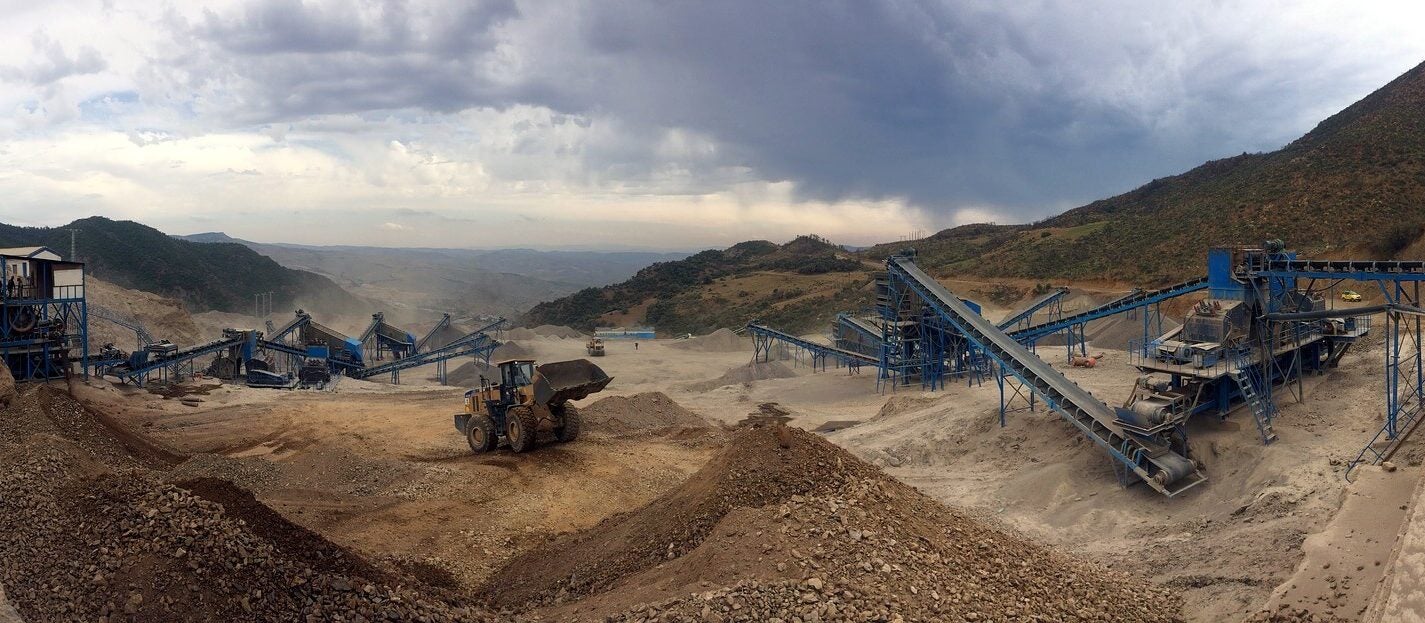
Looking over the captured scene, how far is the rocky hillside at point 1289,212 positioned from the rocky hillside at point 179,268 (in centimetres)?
8742

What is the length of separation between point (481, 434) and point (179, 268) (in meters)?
105

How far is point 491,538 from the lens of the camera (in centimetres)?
1700

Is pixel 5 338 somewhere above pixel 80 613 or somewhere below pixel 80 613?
above

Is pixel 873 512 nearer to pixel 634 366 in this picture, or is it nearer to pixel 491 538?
pixel 491 538

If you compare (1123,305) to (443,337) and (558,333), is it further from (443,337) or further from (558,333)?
(558,333)

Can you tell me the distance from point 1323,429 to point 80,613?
2220 cm

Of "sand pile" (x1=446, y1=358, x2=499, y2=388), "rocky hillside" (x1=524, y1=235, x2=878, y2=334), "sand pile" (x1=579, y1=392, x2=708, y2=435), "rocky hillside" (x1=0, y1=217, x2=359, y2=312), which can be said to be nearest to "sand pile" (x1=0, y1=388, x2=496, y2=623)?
"sand pile" (x1=579, y1=392, x2=708, y2=435)

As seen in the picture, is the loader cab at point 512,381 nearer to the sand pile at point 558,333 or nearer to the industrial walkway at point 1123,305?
the industrial walkway at point 1123,305

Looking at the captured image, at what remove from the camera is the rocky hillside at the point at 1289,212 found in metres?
48.8

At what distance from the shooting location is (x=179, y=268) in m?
110

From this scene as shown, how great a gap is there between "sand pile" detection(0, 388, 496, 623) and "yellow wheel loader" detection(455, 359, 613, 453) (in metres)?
12.2

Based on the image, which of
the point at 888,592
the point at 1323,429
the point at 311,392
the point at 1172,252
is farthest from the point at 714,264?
the point at 888,592

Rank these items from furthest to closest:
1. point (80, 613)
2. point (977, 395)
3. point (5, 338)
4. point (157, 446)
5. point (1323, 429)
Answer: point (5, 338), point (977, 395), point (157, 446), point (1323, 429), point (80, 613)

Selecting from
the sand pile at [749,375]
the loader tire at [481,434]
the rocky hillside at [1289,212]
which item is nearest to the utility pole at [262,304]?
the sand pile at [749,375]
